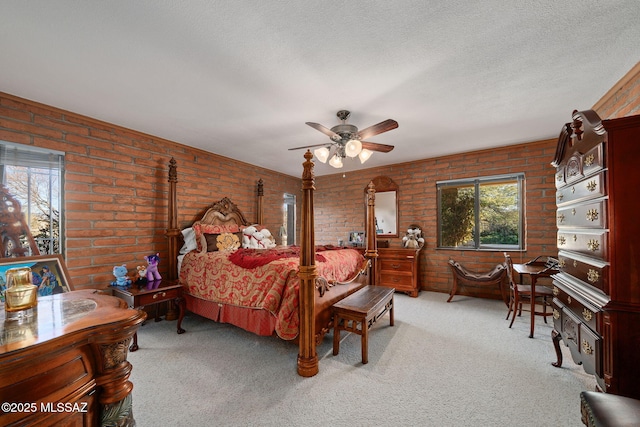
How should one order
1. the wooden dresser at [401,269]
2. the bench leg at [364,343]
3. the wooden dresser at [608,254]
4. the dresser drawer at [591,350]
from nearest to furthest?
the wooden dresser at [608,254], the dresser drawer at [591,350], the bench leg at [364,343], the wooden dresser at [401,269]

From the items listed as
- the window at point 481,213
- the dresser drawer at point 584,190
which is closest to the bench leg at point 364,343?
the dresser drawer at point 584,190

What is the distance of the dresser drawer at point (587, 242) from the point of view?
1425 mm

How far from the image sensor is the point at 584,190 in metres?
1.64

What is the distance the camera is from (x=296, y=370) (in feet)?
7.22

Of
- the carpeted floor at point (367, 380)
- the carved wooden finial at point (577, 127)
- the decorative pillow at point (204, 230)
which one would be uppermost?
the carved wooden finial at point (577, 127)

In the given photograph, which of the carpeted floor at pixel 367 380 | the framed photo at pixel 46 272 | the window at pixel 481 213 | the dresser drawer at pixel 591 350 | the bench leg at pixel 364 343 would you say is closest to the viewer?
the dresser drawer at pixel 591 350

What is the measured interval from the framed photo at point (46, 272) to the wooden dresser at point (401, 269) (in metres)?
4.21

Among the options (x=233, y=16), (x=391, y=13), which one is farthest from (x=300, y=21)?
(x=391, y=13)

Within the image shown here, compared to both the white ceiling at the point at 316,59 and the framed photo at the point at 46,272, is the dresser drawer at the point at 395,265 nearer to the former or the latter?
the white ceiling at the point at 316,59

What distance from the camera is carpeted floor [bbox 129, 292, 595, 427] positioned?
66.1 inches

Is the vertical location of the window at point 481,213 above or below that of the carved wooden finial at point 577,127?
below

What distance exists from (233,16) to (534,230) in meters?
4.84

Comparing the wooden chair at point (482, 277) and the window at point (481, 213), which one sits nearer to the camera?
the wooden chair at point (482, 277)

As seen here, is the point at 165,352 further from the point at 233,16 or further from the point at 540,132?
the point at 540,132
